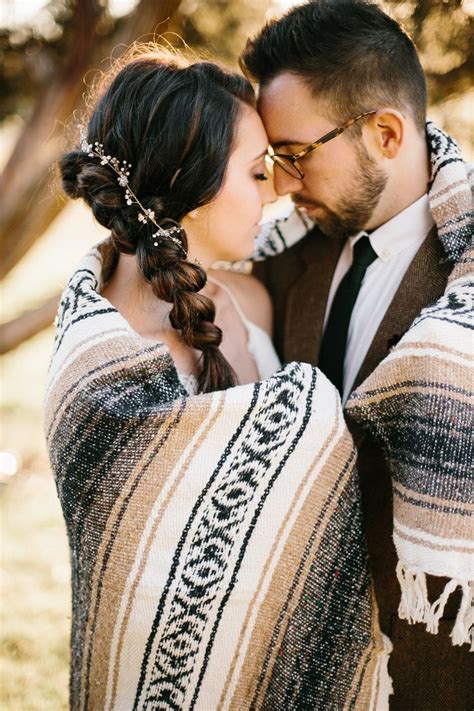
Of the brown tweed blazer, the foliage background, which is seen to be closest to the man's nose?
the brown tweed blazer

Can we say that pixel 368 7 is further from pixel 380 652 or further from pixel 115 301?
pixel 380 652

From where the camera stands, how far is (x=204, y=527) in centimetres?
159

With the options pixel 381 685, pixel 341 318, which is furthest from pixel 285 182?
pixel 381 685

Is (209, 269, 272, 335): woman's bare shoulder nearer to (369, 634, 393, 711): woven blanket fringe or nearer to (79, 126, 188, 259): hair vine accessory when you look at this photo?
(79, 126, 188, 259): hair vine accessory

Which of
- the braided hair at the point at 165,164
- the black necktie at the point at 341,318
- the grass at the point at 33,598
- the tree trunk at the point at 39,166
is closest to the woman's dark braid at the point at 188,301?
the braided hair at the point at 165,164

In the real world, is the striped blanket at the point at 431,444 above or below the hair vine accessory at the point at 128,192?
below

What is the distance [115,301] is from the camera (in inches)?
77.6

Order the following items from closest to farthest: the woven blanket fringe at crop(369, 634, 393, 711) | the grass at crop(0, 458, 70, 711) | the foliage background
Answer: the woven blanket fringe at crop(369, 634, 393, 711), the foliage background, the grass at crop(0, 458, 70, 711)

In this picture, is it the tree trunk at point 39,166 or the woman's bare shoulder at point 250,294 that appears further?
the tree trunk at point 39,166

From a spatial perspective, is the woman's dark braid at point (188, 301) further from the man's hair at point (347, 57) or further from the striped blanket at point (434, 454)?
the man's hair at point (347, 57)

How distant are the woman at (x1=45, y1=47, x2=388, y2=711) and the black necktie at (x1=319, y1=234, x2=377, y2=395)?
527 mm

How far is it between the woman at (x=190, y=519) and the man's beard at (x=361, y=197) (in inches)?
25.6

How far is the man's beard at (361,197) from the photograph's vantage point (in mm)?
2270

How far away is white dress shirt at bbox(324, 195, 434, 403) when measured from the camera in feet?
7.15
